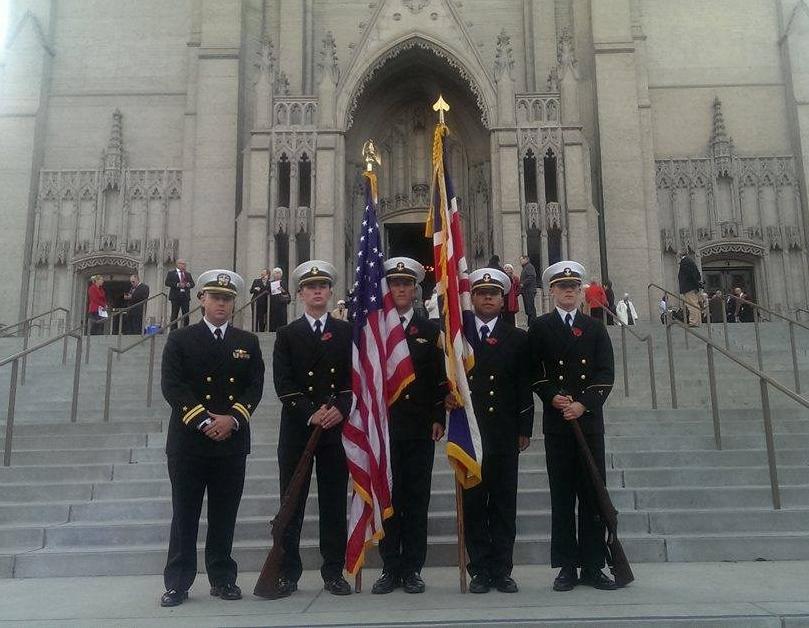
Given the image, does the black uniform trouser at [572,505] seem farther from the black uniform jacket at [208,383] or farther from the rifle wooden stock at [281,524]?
the black uniform jacket at [208,383]

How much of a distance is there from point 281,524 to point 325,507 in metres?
0.43

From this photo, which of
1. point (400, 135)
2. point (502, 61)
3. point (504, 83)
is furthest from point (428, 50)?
point (400, 135)

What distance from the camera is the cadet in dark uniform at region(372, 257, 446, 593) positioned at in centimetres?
498

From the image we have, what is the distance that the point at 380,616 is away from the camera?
13.8 feet

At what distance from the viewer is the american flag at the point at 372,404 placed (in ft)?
16.9

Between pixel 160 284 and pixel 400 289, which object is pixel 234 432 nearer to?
pixel 400 289

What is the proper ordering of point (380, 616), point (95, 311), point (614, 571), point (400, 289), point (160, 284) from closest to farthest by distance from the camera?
point (380, 616)
point (614, 571)
point (400, 289)
point (95, 311)
point (160, 284)

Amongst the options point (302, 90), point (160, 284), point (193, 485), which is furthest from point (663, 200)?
point (193, 485)

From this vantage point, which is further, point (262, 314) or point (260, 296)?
point (262, 314)

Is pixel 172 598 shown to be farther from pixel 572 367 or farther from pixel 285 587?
pixel 572 367

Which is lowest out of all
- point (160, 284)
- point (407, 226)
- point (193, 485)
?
point (193, 485)

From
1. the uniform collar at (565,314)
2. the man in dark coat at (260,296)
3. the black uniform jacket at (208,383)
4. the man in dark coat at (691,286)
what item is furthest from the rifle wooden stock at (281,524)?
the man in dark coat at (691,286)

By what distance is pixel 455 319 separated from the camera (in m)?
5.24

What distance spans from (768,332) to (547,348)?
11591 millimetres
